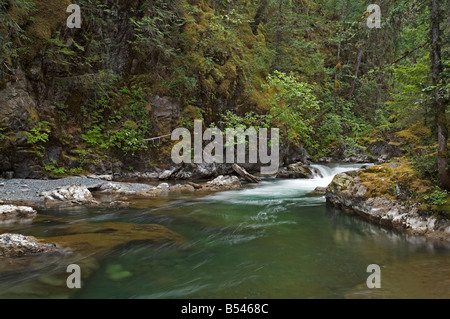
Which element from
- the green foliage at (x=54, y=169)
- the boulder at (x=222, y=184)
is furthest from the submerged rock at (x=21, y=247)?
the boulder at (x=222, y=184)

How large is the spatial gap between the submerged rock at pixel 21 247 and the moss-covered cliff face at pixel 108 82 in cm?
698

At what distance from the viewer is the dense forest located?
6.29 metres

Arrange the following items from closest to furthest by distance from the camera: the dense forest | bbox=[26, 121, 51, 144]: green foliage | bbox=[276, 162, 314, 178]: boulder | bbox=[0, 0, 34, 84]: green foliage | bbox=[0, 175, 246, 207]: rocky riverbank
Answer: the dense forest, bbox=[0, 175, 246, 207]: rocky riverbank, bbox=[0, 0, 34, 84]: green foliage, bbox=[26, 121, 51, 144]: green foliage, bbox=[276, 162, 314, 178]: boulder

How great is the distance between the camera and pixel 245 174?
44.8ft

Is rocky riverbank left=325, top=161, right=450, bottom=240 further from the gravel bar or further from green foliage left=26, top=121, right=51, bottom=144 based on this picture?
green foliage left=26, top=121, right=51, bottom=144

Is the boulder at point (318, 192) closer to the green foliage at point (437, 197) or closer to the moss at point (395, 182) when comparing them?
the moss at point (395, 182)

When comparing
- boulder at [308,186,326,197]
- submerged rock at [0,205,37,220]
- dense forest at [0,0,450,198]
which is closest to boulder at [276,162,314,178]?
dense forest at [0,0,450,198]

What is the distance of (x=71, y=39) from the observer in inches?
442

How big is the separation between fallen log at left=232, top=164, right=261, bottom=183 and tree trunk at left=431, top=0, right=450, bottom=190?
8.68 metres

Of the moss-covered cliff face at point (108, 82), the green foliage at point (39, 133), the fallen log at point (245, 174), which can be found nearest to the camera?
the green foliage at point (39, 133)

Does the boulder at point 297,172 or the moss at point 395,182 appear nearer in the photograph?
the moss at point 395,182

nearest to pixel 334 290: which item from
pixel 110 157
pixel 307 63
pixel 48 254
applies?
Result: pixel 48 254

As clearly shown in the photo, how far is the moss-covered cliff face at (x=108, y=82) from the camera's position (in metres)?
9.70

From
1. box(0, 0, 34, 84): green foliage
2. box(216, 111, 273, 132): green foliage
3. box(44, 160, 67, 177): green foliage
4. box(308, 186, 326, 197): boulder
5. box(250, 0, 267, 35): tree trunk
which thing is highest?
box(250, 0, 267, 35): tree trunk
